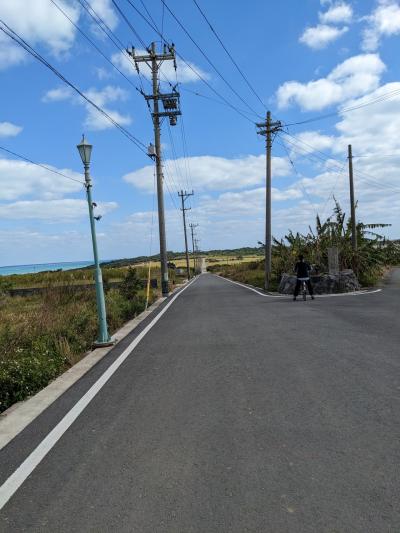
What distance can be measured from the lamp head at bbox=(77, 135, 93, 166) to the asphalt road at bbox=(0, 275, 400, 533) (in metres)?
4.52

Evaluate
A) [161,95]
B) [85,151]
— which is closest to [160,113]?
[161,95]

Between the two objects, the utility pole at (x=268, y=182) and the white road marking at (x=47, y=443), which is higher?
the utility pole at (x=268, y=182)

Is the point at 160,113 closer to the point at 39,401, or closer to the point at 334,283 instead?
the point at 334,283

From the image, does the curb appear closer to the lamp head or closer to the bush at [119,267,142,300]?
the lamp head

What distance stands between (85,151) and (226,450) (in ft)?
25.0

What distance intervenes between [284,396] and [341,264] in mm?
21347

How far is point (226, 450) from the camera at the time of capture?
4.15 metres

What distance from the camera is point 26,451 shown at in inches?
175

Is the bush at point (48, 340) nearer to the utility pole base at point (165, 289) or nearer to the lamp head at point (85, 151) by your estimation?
the lamp head at point (85, 151)

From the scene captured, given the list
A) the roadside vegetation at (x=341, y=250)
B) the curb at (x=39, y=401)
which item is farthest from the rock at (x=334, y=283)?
the curb at (x=39, y=401)

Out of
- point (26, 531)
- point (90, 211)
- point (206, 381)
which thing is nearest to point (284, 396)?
point (206, 381)

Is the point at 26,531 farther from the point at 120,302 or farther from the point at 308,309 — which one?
the point at 120,302

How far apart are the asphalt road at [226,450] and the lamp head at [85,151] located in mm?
4523

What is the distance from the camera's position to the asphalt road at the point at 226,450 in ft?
10.3
